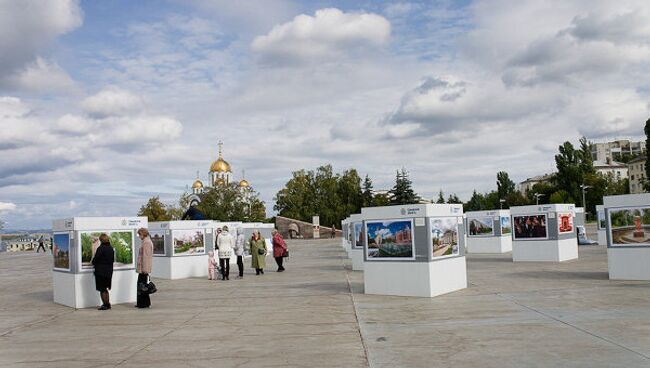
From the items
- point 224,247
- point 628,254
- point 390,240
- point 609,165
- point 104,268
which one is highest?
point 609,165

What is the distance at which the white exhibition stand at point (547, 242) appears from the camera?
79.0 ft

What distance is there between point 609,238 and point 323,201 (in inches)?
3667

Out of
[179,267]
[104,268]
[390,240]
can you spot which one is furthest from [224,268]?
[390,240]

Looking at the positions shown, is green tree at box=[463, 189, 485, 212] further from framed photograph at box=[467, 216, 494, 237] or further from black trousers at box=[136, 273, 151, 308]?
black trousers at box=[136, 273, 151, 308]

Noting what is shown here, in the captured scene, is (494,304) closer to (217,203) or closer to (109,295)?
(109,295)

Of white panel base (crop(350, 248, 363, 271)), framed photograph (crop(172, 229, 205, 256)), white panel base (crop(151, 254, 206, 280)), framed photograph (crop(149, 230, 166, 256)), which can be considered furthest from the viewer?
white panel base (crop(350, 248, 363, 271))

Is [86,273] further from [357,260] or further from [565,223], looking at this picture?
[565,223]

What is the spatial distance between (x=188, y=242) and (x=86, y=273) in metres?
8.57

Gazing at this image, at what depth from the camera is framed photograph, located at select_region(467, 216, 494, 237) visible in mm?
32781

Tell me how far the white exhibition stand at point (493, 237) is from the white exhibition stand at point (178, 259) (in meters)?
16.2

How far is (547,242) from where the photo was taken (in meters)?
24.4

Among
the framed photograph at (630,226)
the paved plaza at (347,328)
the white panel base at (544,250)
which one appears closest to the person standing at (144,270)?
the paved plaza at (347,328)

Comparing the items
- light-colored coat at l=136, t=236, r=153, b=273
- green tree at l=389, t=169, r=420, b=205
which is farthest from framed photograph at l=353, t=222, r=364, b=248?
green tree at l=389, t=169, r=420, b=205

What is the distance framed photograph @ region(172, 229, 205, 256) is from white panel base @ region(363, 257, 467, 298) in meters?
9.93
